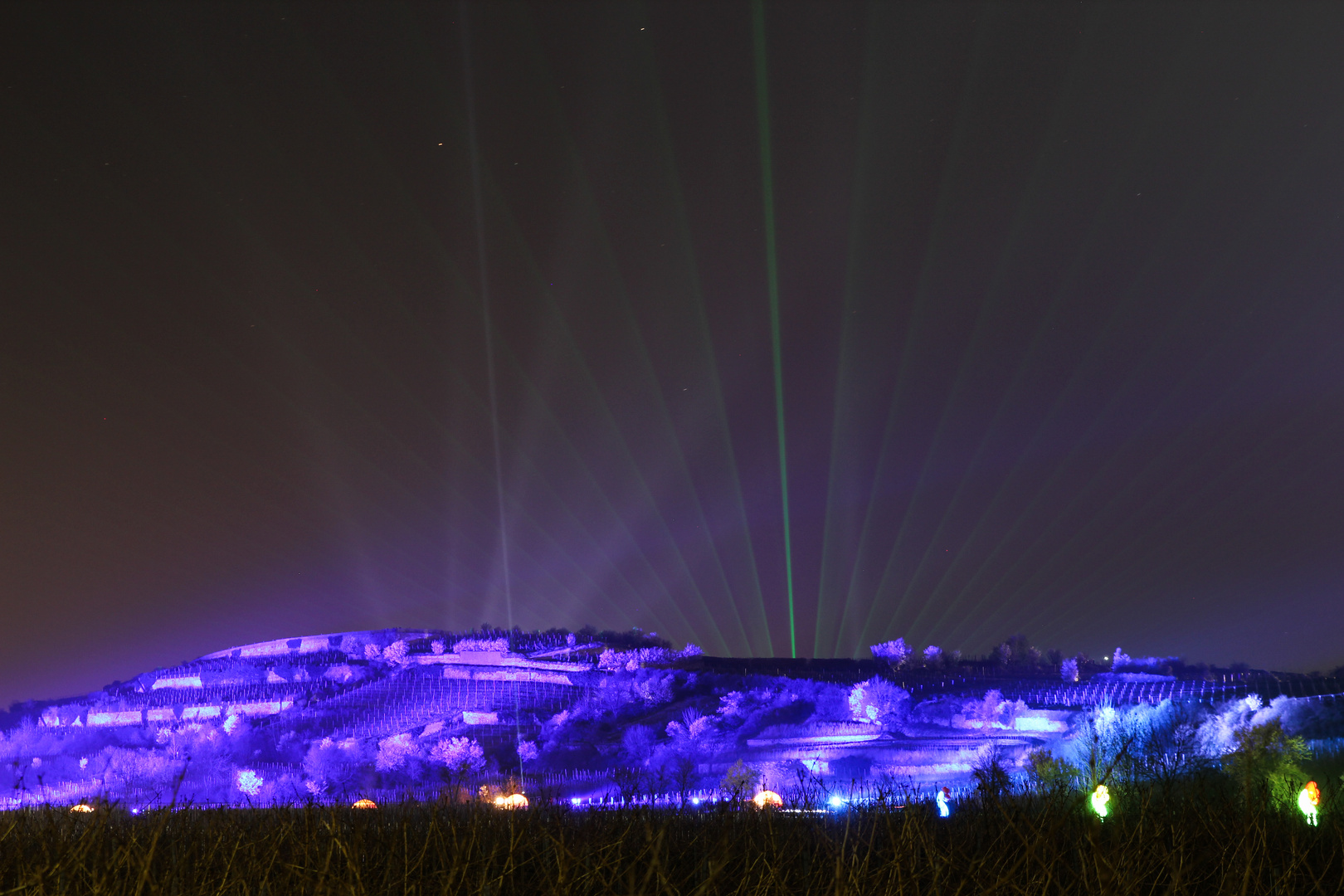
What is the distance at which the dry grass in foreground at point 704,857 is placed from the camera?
457 inches

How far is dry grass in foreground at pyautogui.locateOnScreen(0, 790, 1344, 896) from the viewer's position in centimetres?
1160

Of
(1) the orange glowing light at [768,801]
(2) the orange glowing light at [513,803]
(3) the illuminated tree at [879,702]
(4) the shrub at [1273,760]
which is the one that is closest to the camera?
(1) the orange glowing light at [768,801]

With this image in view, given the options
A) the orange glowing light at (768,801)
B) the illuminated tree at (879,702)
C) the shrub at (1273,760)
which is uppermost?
the orange glowing light at (768,801)

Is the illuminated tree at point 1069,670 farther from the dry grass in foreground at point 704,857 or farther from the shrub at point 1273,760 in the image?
the dry grass in foreground at point 704,857

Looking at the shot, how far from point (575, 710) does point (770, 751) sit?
76.9ft

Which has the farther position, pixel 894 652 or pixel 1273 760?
pixel 894 652

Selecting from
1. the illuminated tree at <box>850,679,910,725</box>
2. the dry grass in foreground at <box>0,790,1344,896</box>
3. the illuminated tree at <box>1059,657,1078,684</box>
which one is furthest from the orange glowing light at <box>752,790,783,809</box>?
the illuminated tree at <box>1059,657,1078,684</box>

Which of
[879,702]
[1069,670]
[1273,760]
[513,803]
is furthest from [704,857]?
[1069,670]

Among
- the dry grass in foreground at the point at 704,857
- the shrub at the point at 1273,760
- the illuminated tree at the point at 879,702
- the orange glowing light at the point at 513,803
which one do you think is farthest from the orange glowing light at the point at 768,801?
the illuminated tree at the point at 879,702

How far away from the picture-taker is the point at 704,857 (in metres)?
15.5

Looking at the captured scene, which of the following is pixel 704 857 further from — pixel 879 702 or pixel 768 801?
Result: pixel 879 702

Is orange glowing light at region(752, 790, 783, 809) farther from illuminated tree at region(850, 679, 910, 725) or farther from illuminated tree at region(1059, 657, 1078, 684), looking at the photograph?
illuminated tree at region(1059, 657, 1078, 684)

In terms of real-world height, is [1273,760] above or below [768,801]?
below

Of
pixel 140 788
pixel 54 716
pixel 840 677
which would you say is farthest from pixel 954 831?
pixel 54 716
